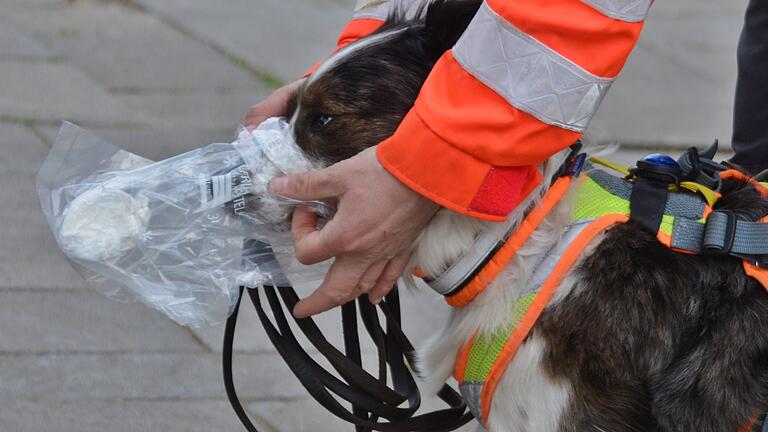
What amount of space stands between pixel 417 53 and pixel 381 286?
21.4 inches

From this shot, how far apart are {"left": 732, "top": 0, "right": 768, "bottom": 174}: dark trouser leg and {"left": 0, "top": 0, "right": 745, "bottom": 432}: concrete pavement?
27.5 inches

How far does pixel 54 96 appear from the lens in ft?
19.1

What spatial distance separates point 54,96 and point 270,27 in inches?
73.5

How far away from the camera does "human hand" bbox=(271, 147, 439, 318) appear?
226cm

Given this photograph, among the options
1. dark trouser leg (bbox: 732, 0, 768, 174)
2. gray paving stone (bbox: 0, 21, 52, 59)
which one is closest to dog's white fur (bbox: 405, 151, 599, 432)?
dark trouser leg (bbox: 732, 0, 768, 174)

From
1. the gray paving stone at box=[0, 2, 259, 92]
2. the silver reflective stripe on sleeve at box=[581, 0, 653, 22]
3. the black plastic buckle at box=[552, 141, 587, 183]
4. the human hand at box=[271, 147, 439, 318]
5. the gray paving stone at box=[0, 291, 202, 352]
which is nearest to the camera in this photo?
the silver reflective stripe on sleeve at box=[581, 0, 653, 22]

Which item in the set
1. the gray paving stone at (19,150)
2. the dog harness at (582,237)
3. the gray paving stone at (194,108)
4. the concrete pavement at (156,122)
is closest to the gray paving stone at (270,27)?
the concrete pavement at (156,122)

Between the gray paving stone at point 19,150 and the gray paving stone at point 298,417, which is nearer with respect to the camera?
the gray paving stone at point 298,417

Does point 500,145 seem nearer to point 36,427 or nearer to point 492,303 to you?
point 492,303

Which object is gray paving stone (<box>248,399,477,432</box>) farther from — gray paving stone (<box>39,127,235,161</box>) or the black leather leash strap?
gray paving stone (<box>39,127,235,161</box>)

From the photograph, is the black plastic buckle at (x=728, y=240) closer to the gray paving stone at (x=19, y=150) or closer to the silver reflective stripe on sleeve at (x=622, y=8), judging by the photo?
the silver reflective stripe on sleeve at (x=622, y=8)

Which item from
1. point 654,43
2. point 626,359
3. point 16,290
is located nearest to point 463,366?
point 626,359

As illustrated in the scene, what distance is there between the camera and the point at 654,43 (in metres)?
7.68

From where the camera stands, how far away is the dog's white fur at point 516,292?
2.37 meters
